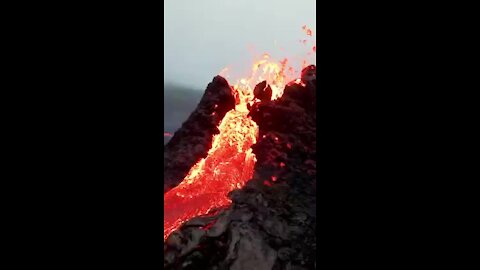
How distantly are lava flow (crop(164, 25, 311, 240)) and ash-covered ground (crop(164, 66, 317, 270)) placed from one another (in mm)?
154

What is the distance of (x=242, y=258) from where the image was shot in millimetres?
4727

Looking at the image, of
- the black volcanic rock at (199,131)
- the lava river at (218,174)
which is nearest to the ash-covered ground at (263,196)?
the black volcanic rock at (199,131)

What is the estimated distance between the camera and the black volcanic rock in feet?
22.5

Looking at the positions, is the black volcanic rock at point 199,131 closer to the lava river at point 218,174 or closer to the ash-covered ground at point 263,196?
the ash-covered ground at point 263,196

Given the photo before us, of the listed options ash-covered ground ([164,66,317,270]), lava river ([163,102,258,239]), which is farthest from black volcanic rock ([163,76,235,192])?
lava river ([163,102,258,239])

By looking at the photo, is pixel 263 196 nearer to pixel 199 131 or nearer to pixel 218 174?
pixel 218 174

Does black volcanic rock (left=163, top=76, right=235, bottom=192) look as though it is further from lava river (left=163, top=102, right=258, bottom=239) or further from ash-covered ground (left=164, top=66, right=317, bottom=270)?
lava river (left=163, top=102, right=258, bottom=239)

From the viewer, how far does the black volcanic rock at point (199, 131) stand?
6.86 meters

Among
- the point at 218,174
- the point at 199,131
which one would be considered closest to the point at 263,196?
the point at 218,174
